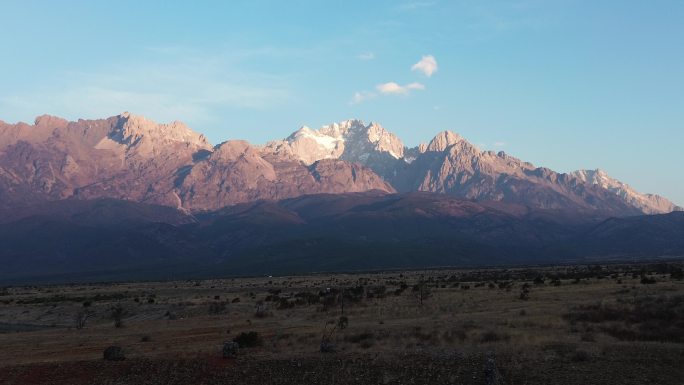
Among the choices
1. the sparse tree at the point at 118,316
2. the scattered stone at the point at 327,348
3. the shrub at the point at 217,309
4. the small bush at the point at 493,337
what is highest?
the small bush at the point at 493,337

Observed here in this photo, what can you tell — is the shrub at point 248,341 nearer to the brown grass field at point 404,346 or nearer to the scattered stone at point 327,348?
the brown grass field at point 404,346

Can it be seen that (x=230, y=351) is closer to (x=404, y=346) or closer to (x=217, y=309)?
Answer: (x=404, y=346)

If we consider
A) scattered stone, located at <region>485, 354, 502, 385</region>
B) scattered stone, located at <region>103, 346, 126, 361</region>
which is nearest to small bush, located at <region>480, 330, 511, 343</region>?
scattered stone, located at <region>485, 354, 502, 385</region>

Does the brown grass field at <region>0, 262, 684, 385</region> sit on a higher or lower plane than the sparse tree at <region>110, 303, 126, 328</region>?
higher

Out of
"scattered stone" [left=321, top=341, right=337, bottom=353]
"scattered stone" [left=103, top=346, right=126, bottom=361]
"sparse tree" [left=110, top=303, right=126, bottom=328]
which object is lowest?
"sparse tree" [left=110, top=303, right=126, bottom=328]

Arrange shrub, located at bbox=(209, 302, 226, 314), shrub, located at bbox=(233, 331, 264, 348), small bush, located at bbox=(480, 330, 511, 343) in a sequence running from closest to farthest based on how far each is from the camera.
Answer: small bush, located at bbox=(480, 330, 511, 343) < shrub, located at bbox=(233, 331, 264, 348) < shrub, located at bbox=(209, 302, 226, 314)

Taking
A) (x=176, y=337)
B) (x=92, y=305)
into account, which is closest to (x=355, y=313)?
(x=176, y=337)

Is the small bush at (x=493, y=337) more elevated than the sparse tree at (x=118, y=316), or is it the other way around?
the small bush at (x=493, y=337)

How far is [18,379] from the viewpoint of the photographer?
3103 centimetres

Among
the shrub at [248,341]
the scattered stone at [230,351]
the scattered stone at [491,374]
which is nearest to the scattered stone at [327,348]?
the scattered stone at [230,351]

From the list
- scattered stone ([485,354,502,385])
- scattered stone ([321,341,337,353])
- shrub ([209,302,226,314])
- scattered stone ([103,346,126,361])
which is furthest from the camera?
shrub ([209,302,226,314])

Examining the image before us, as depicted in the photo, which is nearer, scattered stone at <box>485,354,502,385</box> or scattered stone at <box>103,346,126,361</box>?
scattered stone at <box>485,354,502,385</box>

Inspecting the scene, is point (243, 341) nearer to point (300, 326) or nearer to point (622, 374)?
point (300, 326)

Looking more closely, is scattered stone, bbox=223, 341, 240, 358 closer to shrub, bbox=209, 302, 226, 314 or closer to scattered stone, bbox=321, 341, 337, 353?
scattered stone, bbox=321, 341, 337, 353
